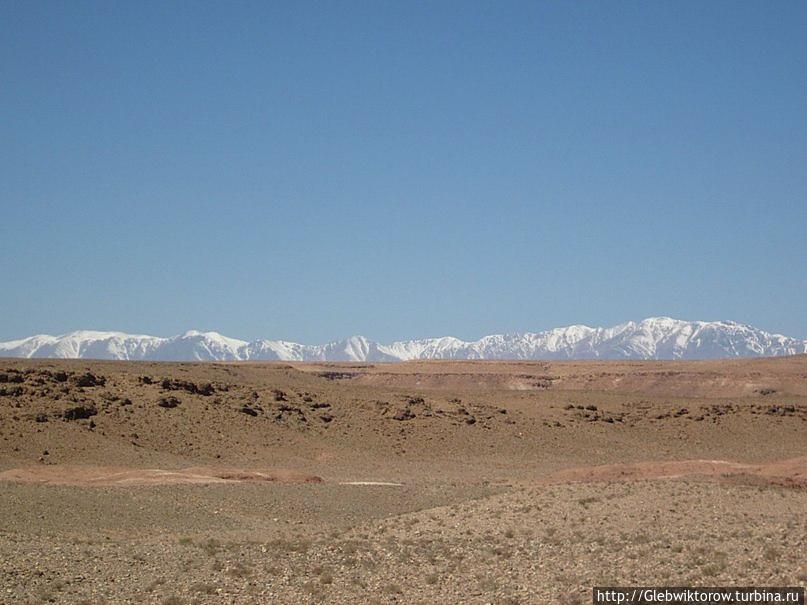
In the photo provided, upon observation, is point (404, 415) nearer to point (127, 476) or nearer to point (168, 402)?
point (168, 402)

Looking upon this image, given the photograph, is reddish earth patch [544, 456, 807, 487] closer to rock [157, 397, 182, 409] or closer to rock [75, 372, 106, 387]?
rock [157, 397, 182, 409]

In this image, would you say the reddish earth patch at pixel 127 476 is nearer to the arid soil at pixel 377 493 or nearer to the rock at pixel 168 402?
the arid soil at pixel 377 493

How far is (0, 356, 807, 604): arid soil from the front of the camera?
16.5 m

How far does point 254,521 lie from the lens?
27422 millimetres

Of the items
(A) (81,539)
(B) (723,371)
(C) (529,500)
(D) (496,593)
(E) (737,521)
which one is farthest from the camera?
(B) (723,371)

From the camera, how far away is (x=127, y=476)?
36125mm

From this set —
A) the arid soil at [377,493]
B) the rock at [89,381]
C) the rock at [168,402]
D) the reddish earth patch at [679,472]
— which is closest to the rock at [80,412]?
the arid soil at [377,493]

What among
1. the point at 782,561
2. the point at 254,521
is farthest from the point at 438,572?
the point at 254,521

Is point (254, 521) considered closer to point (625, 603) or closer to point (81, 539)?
point (81, 539)

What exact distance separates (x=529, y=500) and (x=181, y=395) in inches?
1408

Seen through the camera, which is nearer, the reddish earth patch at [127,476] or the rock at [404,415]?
the reddish earth patch at [127,476]

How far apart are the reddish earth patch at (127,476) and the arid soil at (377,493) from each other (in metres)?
0.19

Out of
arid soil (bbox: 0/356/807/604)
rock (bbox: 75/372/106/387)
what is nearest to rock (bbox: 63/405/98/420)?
arid soil (bbox: 0/356/807/604)

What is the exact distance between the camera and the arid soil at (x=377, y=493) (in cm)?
1655
